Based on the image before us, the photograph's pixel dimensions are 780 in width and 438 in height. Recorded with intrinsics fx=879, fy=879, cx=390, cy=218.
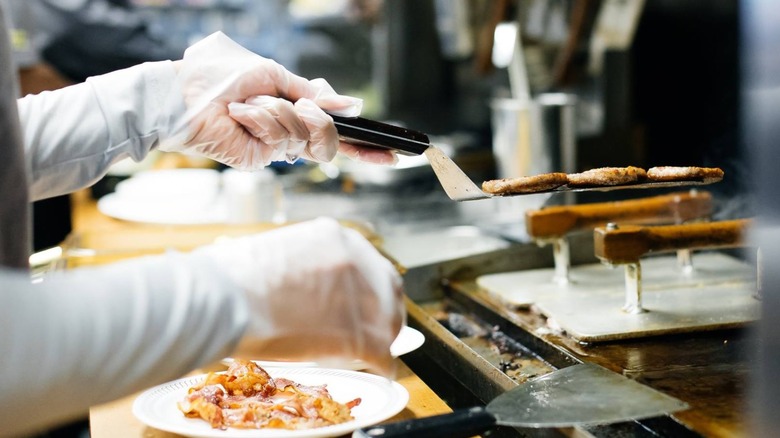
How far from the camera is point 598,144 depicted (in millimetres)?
3086

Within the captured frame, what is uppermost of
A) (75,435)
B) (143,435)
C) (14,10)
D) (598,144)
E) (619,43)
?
(14,10)

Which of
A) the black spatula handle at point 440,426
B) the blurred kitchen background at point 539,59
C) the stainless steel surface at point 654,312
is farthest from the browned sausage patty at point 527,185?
the blurred kitchen background at point 539,59

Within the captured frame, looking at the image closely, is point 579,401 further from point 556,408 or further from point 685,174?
point 685,174

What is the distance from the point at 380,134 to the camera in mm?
1488

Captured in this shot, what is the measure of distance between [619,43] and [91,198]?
2259 mm

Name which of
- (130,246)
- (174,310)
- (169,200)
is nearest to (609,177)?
(174,310)

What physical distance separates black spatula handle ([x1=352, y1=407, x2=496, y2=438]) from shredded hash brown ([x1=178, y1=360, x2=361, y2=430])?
6.2 inches

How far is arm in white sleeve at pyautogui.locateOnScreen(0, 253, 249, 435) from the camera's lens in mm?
850

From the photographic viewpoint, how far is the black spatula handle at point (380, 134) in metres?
1.49

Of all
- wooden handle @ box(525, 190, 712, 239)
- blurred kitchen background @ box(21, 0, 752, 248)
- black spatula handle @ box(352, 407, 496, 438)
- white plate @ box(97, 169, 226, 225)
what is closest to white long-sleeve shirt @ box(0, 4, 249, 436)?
black spatula handle @ box(352, 407, 496, 438)

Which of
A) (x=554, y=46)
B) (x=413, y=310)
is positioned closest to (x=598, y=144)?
(x=554, y=46)

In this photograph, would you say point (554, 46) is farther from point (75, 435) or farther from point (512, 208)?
point (75, 435)

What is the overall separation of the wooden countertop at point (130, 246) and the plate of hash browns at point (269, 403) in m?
0.05

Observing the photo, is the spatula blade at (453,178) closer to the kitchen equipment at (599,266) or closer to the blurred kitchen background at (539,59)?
the kitchen equipment at (599,266)
